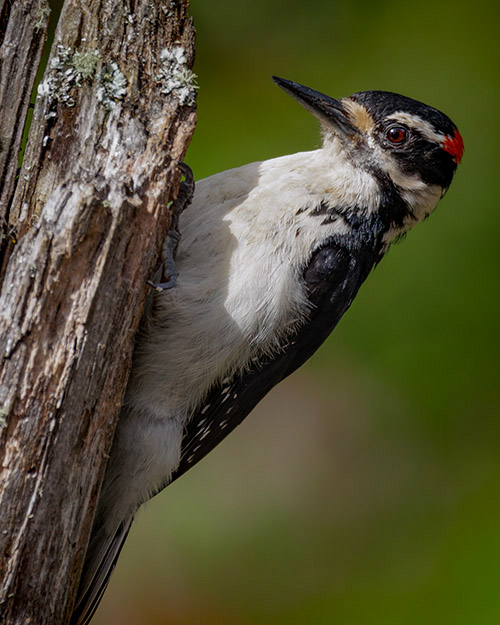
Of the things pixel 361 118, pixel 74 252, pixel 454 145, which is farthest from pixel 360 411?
pixel 74 252

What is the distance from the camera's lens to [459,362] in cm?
374

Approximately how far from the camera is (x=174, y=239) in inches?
101

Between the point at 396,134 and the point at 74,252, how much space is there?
1.65 meters

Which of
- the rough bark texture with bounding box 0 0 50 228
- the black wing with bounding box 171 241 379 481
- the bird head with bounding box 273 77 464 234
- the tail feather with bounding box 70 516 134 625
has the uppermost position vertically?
the bird head with bounding box 273 77 464 234

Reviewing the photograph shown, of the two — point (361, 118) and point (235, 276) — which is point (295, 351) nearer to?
point (235, 276)

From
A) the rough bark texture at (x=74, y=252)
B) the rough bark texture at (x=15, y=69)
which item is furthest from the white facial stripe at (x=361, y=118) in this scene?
the rough bark texture at (x=15, y=69)

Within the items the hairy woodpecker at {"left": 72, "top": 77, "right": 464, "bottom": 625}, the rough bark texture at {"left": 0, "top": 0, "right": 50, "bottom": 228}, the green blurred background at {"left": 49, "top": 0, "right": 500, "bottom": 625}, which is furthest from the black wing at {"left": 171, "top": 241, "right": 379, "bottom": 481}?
the rough bark texture at {"left": 0, "top": 0, "right": 50, "bottom": 228}

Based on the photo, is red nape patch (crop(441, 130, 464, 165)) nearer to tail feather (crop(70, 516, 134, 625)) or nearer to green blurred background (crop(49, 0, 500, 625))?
green blurred background (crop(49, 0, 500, 625))

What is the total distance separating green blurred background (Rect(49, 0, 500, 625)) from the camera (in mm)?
3576

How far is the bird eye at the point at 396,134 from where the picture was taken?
297 cm

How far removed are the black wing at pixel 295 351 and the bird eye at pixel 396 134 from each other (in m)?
0.48

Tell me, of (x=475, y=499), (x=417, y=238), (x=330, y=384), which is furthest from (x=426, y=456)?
(x=417, y=238)

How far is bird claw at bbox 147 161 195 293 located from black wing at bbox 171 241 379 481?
20.7 inches

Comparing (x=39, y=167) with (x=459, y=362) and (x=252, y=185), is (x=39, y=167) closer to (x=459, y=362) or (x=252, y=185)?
(x=252, y=185)
